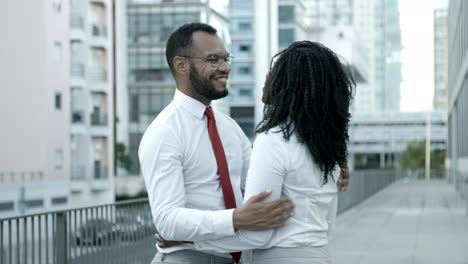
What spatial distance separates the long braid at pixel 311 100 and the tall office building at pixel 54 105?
4152cm

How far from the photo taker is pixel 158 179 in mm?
3383

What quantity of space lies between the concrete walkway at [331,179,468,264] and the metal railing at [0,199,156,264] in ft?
21.3

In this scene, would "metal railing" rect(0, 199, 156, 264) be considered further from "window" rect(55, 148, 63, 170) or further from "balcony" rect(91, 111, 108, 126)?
"balcony" rect(91, 111, 108, 126)

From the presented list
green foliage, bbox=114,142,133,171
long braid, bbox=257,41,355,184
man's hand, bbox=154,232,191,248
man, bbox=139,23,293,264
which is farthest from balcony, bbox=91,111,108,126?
long braid, bbox=257,41,355,184

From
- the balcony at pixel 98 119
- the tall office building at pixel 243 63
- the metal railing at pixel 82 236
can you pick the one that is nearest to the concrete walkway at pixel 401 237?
the metal railing at pixel 82 236

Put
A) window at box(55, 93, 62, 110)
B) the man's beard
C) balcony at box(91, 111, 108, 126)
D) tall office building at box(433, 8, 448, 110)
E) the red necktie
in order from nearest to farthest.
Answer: the red necktie
the man's beard
window at box(55, 93, 62, 110)
balcony at box(91, 111, 108, 126)
tall office building at box(433, 8, 448, 110)

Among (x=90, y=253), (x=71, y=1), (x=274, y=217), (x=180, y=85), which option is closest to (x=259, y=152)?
(x=274, y=217)

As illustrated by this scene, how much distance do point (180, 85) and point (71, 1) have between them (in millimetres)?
51574

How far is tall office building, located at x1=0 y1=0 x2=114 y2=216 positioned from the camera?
47.1m

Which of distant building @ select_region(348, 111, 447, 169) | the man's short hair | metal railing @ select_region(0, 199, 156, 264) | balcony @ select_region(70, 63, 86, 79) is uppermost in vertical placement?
balcony @ select_region(70, 63, 86, 79)

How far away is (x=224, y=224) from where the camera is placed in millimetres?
3270

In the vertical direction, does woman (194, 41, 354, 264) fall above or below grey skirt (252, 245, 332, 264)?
above

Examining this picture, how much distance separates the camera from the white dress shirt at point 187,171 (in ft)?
10.9

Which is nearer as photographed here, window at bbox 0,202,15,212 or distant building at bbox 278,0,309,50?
window at bbox 0,202,15,212
